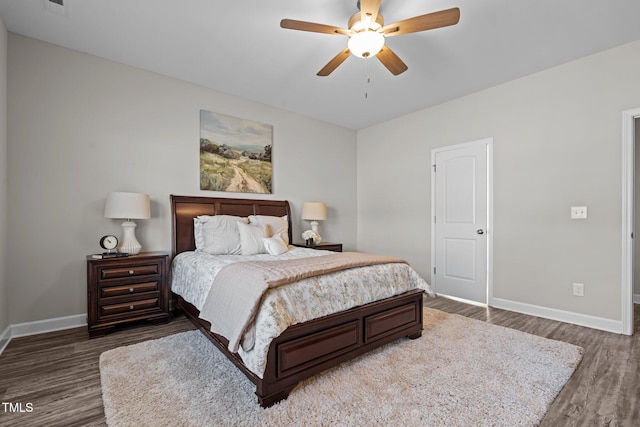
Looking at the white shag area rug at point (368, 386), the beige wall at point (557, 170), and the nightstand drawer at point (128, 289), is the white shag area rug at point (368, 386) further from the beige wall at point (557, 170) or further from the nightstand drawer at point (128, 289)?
the beige wall at point (557, 170)

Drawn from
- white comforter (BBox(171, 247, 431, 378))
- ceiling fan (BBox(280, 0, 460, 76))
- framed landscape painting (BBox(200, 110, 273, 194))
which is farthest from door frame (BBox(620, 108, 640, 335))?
framed landscape painting (BBox(200, 110, 273, 194))

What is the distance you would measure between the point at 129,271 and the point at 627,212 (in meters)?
4.81

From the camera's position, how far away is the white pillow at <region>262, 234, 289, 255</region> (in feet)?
10.7

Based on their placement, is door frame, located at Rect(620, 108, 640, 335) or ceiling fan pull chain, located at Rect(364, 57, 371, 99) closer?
door frame, located at Rect(620, 108, 640, 335)

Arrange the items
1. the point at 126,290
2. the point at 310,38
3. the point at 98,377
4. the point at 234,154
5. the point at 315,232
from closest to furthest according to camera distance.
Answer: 1. the point at 98,377
2. the point at 310,38
3. the point at 126,290
4. the point at 234,154
5. the point at 315,232

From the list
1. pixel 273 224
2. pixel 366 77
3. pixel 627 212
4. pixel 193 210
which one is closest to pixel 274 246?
pixel 273 224

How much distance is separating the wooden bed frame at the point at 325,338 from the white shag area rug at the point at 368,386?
91 mm

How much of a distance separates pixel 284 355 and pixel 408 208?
11.4 ft

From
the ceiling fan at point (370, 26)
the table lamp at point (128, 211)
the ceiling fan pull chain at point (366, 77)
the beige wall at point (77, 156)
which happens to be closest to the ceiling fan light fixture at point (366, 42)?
the ceiling fan at point (370, 26)

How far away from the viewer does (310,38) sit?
8.98ft

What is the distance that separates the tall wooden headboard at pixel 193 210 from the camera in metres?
3.48

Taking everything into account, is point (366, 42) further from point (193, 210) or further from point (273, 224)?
point (193, 210)

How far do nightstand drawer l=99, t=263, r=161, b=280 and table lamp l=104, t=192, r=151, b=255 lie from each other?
22 cm

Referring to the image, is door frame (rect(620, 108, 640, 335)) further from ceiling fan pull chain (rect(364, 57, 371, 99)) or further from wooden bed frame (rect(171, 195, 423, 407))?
ceiling fan pull chain (rect(364, 57, 371, 99))
